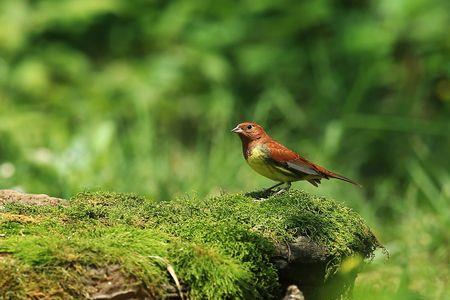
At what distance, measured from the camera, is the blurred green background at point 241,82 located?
7387 millimetres

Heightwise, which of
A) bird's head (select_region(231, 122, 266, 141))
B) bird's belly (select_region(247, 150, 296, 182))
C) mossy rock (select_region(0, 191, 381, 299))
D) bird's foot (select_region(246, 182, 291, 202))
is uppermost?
bird's head (select_region(231, 122, 266, 141))

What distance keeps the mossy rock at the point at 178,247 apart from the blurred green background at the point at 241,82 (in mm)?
3177

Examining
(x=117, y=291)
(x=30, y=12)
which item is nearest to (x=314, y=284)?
(x=117, y=291)

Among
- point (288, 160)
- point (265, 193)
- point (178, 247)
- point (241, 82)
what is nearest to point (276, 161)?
point (288, 160)

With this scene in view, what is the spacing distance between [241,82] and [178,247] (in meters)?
5.03

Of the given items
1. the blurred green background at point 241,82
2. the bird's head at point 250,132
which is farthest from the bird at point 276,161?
the blurred green background at point 241,82

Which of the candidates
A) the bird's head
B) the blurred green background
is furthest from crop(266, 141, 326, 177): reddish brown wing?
the blurred green background

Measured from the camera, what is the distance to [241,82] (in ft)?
26.8

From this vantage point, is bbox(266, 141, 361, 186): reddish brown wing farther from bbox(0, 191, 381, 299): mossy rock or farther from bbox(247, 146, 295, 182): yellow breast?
bbox(0, 191, 381, 299): mossy rock

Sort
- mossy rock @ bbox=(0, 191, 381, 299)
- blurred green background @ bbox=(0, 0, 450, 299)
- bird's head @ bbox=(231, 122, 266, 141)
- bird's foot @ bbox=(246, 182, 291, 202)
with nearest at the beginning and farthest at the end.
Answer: mossy rock @ bbox=(0, 191, 381, 299) < bird's foot @ bbox=(246, 182, 291, 202) < bird's head @ bbox=(231, 122, 266, 141) < blurred green background @ bbox=(0, 0, 450, 299)

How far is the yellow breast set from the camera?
410 cm

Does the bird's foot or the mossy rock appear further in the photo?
the bird's foot

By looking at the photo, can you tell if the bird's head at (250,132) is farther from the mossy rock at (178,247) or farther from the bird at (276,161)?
the mossy rock at (178,247)

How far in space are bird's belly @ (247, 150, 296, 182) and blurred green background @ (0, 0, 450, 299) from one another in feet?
9.17
